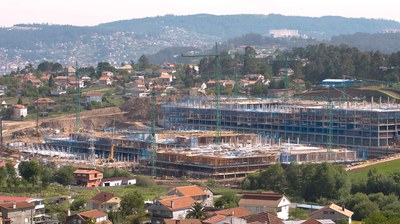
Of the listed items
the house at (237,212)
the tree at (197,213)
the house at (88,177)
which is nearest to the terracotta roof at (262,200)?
the house at (237,212)

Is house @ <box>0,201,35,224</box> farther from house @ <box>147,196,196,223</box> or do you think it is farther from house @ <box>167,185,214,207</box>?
house @ <box>167,185,214,207</box>

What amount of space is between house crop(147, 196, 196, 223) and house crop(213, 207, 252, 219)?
916 millimetres

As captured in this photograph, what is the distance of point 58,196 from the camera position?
2886 cm

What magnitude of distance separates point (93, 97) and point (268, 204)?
3614 centimetres

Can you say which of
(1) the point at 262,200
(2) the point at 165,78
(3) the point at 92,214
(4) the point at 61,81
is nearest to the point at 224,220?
(3) the point at 92,214

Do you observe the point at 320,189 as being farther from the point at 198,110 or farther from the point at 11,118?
the point at 11,118

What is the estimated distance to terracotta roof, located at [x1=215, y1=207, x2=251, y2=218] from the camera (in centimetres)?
2366

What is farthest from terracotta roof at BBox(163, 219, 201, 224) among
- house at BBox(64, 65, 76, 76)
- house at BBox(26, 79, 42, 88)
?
house at BBox(64, 65, 76, 76)

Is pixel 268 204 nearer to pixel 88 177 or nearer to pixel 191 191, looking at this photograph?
pixel 191 191

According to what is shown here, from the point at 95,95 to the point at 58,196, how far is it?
108ft

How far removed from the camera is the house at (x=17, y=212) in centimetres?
2381

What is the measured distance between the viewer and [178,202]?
25.2m

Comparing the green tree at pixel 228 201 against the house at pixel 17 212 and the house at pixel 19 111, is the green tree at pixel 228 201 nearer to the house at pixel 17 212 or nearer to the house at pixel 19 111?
the house at pixel 17 212

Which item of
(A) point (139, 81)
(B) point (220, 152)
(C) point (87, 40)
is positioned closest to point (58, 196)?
(B) point (220, 152)
